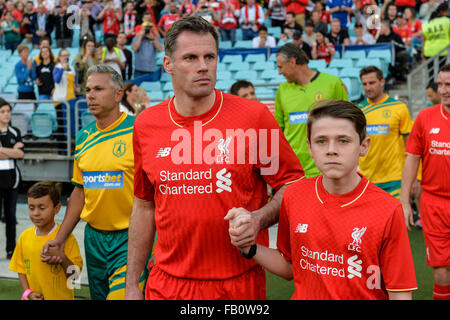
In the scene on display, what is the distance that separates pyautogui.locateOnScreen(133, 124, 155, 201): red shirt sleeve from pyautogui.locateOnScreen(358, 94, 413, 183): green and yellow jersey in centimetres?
431

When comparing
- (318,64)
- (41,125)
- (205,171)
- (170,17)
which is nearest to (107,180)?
(205,171)

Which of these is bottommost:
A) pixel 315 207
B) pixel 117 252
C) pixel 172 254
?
pixel 117 252

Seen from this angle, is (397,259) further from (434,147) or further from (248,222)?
(434,147)

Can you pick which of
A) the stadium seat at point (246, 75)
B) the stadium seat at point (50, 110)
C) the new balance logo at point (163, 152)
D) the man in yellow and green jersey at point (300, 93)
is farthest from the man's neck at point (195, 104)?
the stadium seat at point (246, 75)

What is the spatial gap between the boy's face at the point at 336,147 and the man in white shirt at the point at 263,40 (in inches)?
463

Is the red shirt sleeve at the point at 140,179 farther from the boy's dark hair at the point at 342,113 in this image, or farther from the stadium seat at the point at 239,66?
the stadium seat at the point at 239,66

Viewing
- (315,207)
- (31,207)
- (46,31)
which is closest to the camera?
(315,207)

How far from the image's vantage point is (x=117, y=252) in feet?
14.1

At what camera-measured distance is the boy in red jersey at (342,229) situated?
2471 mm

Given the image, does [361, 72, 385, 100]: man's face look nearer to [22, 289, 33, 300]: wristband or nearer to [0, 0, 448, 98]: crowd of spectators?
[22, 289, 33, 300]: wristband

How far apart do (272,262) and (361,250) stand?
42cm

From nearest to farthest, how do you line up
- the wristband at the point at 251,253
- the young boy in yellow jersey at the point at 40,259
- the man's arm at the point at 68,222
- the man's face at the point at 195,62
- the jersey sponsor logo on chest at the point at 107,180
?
the wristband at the point at 251,253, the man's face at the point at 195,62, the jersey sponsor logo on chest at the point at 107,180, the man's arm at the point at 68,222, the young boy in yellow jersey at the point at 40,259
